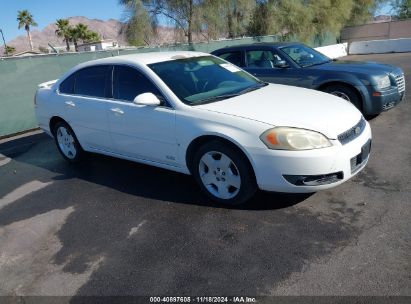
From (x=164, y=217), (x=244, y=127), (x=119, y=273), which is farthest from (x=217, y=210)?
(x=119, y=273)

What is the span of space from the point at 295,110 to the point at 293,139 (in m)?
0.47

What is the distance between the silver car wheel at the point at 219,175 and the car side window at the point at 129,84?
0.95 metres

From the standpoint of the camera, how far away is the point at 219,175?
153 inches

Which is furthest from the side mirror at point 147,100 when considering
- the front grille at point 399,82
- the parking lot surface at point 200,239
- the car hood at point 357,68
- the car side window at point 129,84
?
the front grille at point 399,82

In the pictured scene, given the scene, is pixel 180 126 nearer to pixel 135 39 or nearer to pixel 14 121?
pixel 14 121

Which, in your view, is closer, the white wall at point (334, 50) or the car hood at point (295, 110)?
the car hood at point (295, 110)

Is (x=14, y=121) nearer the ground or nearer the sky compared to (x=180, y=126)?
nearer the ground

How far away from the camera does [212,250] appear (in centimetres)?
327

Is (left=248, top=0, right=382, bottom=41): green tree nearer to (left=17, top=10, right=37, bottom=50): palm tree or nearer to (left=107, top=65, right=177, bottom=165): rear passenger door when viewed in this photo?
(left=107, top=65, right=177, bottom=165): rear passenger door

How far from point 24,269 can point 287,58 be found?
5.69 m

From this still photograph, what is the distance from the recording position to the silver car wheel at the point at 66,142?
18.9ft

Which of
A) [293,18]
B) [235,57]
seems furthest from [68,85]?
[293,18]

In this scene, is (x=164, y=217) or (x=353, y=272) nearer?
(x=353, y=272)

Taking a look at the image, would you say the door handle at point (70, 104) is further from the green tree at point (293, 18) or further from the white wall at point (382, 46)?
the white wall at point (382, 46)
